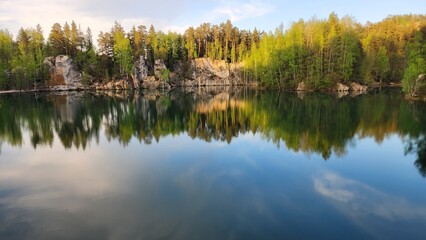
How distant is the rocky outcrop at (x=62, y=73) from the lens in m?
108

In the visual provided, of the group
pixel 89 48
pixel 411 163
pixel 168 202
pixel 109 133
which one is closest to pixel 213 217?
pixel 168 202

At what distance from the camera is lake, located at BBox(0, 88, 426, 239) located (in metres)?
12.7

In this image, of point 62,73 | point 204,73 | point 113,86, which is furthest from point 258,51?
point 62,73

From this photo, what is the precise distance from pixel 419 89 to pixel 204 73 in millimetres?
88243

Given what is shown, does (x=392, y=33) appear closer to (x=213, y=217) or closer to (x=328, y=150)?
(x=328, y=150)

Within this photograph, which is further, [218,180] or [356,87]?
[356,87]

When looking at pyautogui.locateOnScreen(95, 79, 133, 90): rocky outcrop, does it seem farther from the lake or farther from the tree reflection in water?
the lake

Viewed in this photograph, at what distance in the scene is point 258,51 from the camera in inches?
4139

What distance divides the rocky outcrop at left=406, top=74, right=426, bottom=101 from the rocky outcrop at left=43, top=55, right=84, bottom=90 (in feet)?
348

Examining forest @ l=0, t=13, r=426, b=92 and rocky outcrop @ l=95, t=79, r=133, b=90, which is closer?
forest @ l=0, t=13, r=426, b=92

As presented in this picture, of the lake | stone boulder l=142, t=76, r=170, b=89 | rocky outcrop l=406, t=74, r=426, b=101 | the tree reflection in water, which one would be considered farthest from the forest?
the lake

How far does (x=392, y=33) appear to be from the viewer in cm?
11206

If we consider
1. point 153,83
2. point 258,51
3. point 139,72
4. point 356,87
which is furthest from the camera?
point 153,83

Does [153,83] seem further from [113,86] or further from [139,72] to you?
[113,86]
